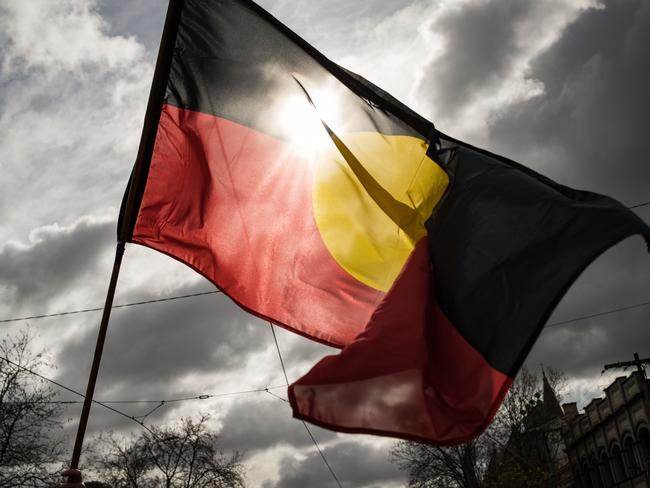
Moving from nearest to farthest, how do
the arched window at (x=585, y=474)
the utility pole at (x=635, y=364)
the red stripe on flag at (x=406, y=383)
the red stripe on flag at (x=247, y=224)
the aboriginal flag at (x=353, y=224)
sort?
the red stripe on flag at (x=406, y=383) < the aboriginal flag at (x=353, y=224) < the red stripe on flag at (x=247, y=224) < the utility pole at (x=635, y=364) < the arched window at (x=585, y=474)

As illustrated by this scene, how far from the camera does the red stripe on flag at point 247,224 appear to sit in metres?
4.82

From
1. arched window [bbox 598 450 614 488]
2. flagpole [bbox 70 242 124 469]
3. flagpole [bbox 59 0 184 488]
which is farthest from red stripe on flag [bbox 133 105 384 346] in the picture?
arched window [bbox 598 450 614 488]

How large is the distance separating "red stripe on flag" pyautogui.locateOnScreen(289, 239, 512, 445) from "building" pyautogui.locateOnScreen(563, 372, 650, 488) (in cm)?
3017

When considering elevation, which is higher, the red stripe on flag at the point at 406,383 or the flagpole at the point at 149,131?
the flagpole at the point at 149,131

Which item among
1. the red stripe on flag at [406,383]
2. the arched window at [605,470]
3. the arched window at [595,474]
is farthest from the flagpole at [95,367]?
the arched window at [595,474]

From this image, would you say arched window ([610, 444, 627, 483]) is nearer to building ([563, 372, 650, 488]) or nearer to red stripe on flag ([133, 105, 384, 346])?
building ([563, 372, 650, 488])

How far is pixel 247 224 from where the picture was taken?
5086 millimetres

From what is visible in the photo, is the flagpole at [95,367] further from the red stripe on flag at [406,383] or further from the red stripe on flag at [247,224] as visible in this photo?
the red stripe on flag at [406,383]

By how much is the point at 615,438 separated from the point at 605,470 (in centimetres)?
425

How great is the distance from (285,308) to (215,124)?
5.13 feet

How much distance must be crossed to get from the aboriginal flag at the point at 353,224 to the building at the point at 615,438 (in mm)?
29564

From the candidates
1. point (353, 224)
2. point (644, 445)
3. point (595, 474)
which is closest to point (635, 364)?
point (644, 445)

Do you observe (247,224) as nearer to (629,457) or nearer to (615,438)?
(629,457)

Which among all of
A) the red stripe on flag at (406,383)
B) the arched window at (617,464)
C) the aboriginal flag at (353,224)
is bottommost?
the red stripe on flag at (406,383)
